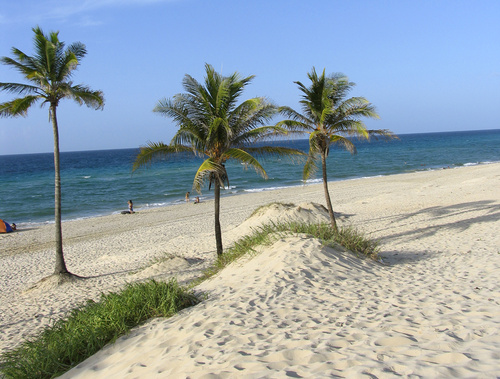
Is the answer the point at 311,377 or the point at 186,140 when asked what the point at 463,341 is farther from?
the point at 186,140

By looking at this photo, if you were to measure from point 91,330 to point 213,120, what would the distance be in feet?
24.2

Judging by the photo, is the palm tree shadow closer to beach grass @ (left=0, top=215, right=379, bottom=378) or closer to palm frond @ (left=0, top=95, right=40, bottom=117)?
beach grass @ (left=0, top=215, right=379, bottom=378)

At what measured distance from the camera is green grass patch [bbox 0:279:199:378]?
5281 mm

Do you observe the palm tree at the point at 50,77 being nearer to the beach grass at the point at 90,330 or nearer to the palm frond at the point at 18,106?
the palm frond at the point at 18,106

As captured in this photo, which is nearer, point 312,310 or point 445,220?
point 312,310

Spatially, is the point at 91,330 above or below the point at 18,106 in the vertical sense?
below

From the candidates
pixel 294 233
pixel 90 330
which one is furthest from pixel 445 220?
pixel 90 330

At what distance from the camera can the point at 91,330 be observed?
5.64 m

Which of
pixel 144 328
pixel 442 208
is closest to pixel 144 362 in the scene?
pixel 144 328

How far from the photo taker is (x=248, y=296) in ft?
21.2

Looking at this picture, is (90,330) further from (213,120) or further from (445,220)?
(445,220)

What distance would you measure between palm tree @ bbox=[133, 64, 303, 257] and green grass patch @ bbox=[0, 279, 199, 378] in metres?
5.40

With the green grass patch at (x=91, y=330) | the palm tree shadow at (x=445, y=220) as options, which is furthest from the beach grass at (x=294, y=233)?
Result: the green grass patch at (x=91, y=330)

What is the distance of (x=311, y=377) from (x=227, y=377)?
0.83m
